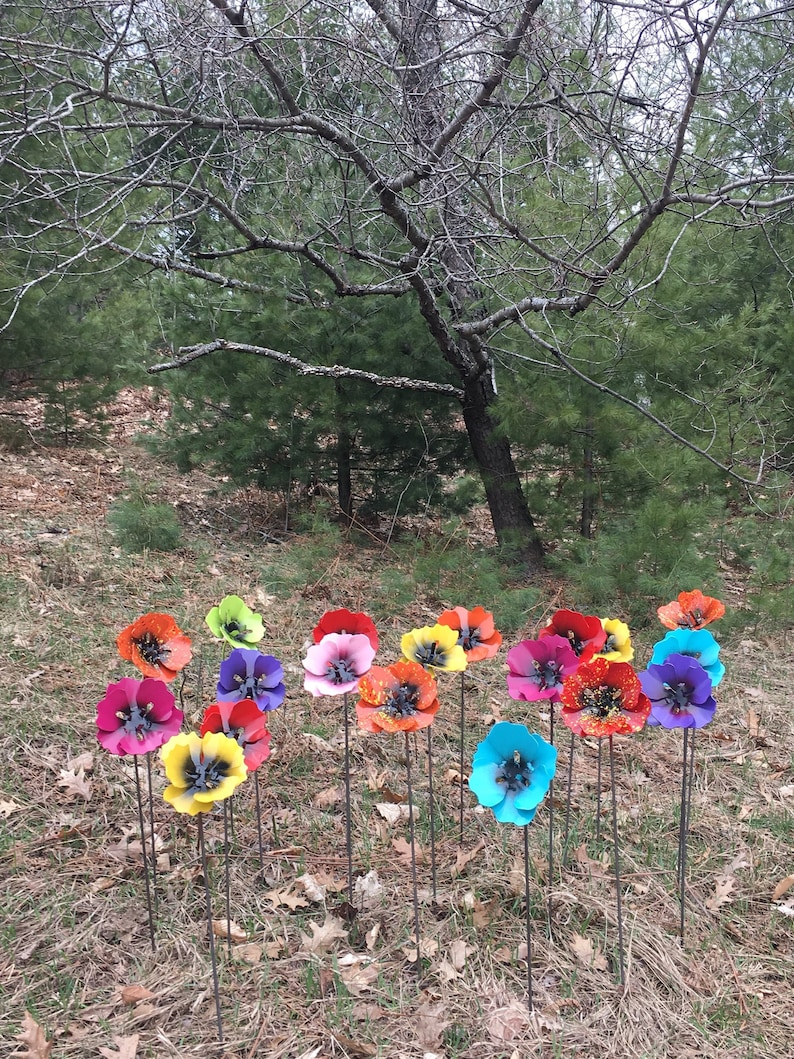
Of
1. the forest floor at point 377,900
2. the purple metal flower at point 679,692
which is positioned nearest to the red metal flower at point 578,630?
the purple metal flower at point 679,692

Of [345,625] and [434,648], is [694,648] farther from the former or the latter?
[345,625]

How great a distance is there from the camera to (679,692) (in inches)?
74.8

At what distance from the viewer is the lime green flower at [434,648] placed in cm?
203

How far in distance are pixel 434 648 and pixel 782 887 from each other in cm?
133

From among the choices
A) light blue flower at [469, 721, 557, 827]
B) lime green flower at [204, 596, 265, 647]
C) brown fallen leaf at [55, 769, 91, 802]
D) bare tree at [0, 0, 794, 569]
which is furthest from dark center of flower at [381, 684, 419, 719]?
bare tree at [0, 0, 794, 569]

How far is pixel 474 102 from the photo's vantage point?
348 cm

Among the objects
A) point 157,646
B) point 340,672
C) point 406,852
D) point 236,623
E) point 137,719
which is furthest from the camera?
point 406,852

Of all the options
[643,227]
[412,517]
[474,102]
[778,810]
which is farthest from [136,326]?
[778,810]

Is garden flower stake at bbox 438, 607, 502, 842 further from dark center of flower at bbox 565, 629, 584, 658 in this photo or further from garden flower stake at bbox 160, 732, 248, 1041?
garden flower stake at bbox 160, 732, 248, 1041

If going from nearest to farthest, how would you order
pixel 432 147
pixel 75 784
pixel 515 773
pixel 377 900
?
pixel 515 773 < pixel 377 900 < pixel 75 784 < pixel 432 147

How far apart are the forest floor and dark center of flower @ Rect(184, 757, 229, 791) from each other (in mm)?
634

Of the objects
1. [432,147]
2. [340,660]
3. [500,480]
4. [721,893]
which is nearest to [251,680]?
[340,660]

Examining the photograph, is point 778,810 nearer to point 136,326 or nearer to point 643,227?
point 643,227

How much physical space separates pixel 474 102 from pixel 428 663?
2757 mm
